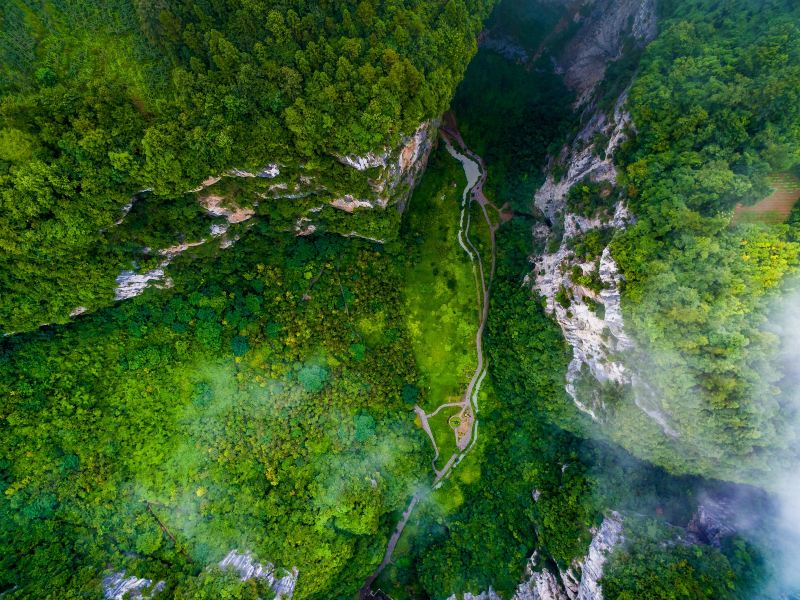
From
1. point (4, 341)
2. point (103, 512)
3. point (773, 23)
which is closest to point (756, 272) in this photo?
point (773, 23)

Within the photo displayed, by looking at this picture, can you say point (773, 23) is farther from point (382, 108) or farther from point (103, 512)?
point (103, 512)

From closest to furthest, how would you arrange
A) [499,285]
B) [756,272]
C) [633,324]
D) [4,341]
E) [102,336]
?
1. [756,272]
2. [633,324]
3. [4,341]
4. [102,336]
5. [499,285]

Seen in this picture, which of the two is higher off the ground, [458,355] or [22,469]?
[458,355]

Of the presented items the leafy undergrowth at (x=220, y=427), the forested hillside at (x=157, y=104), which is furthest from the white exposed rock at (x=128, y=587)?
the forested hillside at (x=157, y=104)

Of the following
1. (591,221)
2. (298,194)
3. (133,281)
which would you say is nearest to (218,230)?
(298,194)

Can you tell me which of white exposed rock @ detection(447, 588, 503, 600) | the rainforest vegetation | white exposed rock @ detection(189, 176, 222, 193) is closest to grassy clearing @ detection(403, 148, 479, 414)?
the rainforest vegetation

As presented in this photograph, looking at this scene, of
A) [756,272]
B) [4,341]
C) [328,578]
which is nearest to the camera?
[756,272]
